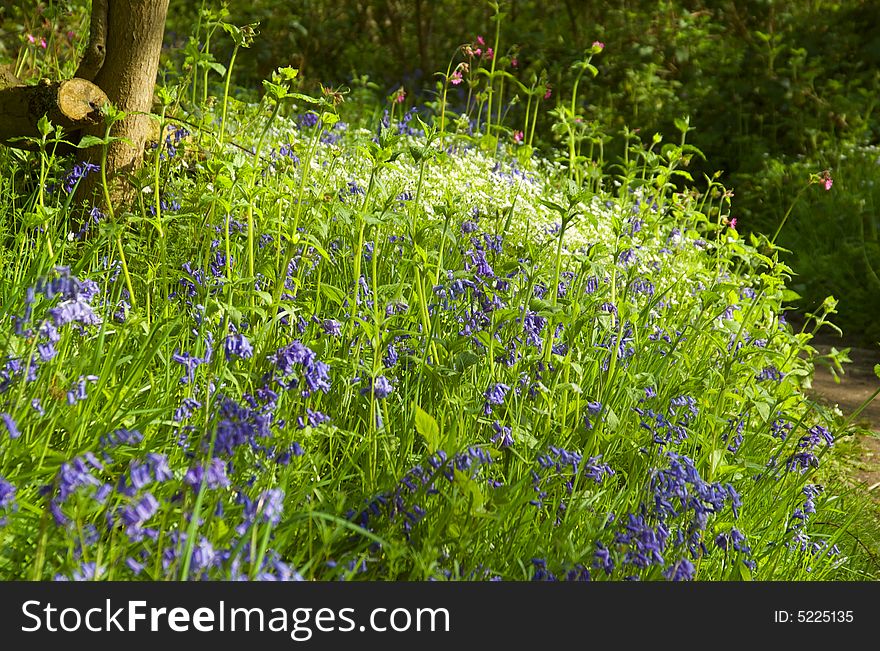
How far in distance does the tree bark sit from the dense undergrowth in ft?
0.50

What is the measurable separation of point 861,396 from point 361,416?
10.3 ft

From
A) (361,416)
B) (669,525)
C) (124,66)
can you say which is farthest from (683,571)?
(124,66)

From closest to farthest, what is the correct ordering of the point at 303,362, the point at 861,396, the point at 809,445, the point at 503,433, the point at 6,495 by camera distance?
the point at 6,495, the point at 303,362, the point at 503,433, the point at 809,445, the point at 861,396

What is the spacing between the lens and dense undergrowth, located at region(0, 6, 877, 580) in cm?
191

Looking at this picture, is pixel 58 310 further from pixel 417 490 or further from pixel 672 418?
pixel 672 418

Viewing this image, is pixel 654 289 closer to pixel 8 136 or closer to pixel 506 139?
pixel 8 136

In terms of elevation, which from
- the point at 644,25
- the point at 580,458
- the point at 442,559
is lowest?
the point at 442,559

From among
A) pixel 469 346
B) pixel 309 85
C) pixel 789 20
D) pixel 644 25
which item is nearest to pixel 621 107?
pixel 644 25

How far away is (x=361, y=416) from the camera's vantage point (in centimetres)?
258

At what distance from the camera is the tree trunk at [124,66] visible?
368 cm

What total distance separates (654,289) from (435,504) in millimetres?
2066

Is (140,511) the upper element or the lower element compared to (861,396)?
upper

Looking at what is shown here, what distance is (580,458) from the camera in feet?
7.73

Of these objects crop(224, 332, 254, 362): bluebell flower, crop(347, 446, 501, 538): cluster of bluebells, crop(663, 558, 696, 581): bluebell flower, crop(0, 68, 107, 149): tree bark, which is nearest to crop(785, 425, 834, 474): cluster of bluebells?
crop(663, 558, 696, 581): bluebell flower
